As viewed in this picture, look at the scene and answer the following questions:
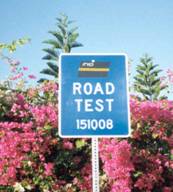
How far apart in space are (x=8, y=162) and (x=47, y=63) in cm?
2263

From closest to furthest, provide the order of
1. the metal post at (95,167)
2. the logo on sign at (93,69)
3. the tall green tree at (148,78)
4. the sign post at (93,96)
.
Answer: the metal post at (95,167) → the sign post at (93,96) → the logo on sign at (93,69) → the tall green tree at (148,78)

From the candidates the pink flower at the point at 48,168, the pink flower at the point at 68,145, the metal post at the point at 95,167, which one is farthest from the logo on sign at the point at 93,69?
the pink flower at the point at 68,145

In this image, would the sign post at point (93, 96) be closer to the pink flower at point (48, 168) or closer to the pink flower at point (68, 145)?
the pink flower at point (48, 168)

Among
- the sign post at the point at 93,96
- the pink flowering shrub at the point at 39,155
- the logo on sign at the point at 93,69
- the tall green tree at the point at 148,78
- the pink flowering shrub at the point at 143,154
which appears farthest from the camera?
the tall green tree at the point at 148,78

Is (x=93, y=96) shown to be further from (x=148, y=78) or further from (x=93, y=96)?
(x=148, y=78)

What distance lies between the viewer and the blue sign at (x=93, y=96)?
305cm

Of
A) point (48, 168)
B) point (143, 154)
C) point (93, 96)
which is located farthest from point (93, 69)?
point (143, 154)

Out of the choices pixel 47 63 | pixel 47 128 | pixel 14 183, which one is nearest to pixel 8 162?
pixel 14 183

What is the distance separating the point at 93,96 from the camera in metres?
3.11

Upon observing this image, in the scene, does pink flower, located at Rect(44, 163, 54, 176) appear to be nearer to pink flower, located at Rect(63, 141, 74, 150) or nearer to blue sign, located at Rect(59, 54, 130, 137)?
pink flower, located at Rect(63, 141, 74, 150)

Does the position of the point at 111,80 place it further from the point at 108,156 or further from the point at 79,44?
the point at 79,44

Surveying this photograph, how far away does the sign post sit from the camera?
9.98 ft

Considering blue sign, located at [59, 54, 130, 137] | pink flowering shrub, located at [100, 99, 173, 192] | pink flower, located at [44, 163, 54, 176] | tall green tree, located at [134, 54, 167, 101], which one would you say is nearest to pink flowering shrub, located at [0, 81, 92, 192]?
pink flower, located at [44, 163, 54, 176]

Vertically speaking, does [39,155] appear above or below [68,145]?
below
